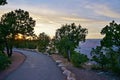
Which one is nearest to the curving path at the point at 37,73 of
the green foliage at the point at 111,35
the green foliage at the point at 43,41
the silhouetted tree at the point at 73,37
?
the green foliage at the point at 111,35

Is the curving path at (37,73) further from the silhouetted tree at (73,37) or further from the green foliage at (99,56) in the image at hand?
the silhouetted tree at (73,37)

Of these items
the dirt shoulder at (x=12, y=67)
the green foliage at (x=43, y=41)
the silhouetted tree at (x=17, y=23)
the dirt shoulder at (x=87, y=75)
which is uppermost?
the silhouetted tree at (x=17, y=23)

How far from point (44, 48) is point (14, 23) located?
70.7 ft

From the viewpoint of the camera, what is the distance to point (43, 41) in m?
76.9

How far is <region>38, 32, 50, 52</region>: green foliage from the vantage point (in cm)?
7592

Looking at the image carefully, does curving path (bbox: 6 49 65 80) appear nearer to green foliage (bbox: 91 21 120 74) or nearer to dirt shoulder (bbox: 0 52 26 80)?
dirt shoulder (bbox: 0 52 26 80)

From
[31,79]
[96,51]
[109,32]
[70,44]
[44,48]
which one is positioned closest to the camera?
[31,79]

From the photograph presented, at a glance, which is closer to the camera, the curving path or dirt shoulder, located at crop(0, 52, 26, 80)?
the curving path

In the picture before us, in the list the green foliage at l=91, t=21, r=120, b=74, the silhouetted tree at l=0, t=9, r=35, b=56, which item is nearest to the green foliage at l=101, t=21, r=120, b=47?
the green foliage at l=91, t=21, r=120, b=74

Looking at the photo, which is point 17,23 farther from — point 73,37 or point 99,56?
point 99,56

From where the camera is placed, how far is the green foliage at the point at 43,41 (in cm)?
7592

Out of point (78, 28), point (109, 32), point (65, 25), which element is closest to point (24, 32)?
point (65, 25)

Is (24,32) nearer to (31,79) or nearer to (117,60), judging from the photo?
(117,60)

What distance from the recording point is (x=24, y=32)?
57594 mm
